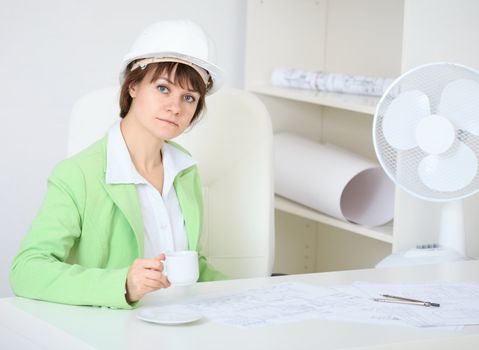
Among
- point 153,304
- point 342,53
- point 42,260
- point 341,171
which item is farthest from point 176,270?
point 342,53

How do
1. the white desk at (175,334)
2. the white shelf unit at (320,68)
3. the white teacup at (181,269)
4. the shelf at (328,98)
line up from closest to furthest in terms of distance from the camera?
the white desk at (175,334), the white teacup at (181,269), the shelf at (328,98), the white shelf unit at (320,68)

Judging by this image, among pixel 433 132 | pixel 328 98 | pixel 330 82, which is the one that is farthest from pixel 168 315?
pixel 330 82

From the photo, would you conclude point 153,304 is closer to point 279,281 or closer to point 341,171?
point 279,281

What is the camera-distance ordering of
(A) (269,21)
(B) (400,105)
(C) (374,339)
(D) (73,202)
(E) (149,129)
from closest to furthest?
(C) (374,339) → (D) (73,202) → (E) (149,129) → (B) (400,105) → (A) (269,21)

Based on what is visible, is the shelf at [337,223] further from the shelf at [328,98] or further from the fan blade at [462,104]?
the fan blade at [462,104]

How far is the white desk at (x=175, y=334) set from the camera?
5.05 ft

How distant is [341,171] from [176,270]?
55.7 inches

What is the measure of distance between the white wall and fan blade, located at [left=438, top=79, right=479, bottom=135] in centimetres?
130

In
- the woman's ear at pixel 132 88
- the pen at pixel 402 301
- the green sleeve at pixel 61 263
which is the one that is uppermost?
the woman's ear at pixel 132 88

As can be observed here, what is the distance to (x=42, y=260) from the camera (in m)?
1.85

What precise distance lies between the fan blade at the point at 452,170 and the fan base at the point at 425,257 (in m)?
0.19

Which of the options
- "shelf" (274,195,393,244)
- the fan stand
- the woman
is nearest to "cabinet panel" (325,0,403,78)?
"shelf" (274,195,393,244)

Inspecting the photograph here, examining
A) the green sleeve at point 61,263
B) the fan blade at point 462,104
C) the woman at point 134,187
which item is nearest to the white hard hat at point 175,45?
the woman at point 134,187

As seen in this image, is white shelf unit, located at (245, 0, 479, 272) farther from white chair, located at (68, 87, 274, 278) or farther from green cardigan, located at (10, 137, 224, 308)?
green cardigan, located at (10, 137, 224, 308)
